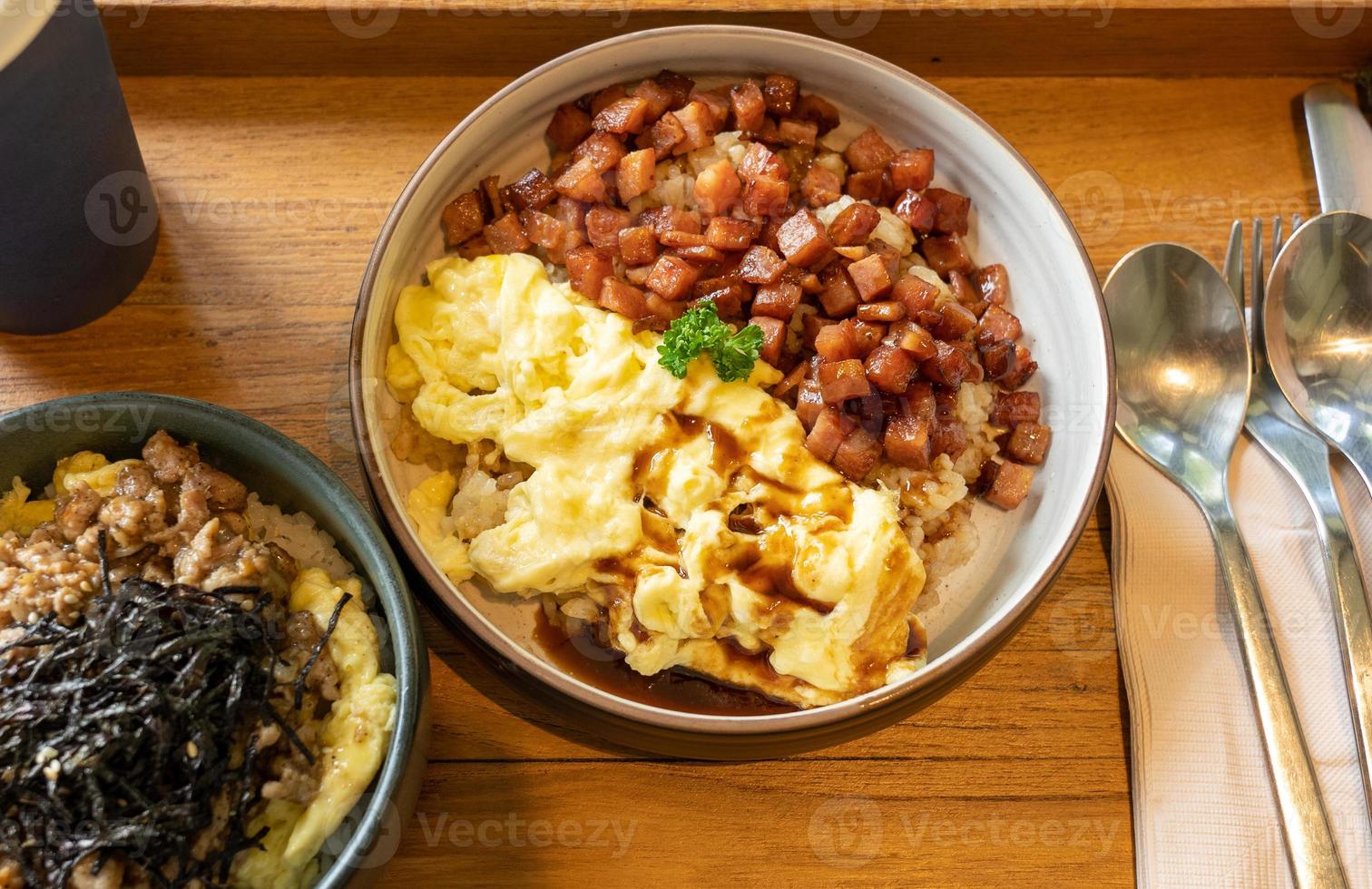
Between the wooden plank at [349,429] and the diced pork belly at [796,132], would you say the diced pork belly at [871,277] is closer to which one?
the diced pork belly at [796,132]

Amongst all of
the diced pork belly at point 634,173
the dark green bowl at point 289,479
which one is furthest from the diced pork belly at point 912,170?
the dark green bowl at point 289,479

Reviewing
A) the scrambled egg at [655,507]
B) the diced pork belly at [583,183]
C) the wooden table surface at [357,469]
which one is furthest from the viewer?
the diced pork belly at [583,183]

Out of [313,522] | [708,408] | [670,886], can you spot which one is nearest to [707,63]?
[708,408]

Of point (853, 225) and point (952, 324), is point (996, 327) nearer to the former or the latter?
point (952, 324)

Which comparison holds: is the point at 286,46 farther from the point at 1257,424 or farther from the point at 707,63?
the point at 1257,424

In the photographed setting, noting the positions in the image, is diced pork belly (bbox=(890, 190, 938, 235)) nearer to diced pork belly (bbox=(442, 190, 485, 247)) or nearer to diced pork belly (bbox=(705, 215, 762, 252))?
diced pork belly (bbox=(705, 215, 762, 252))

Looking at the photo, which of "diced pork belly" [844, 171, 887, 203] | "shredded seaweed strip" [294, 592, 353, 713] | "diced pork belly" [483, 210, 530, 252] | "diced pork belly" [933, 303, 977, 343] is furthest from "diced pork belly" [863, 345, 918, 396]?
"shredded seaweed strip" [294, 592, 353, 713]
